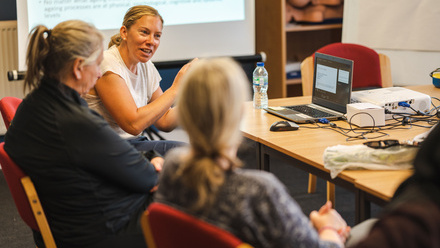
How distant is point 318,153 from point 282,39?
2.43 m

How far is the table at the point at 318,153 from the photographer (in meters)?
1.79

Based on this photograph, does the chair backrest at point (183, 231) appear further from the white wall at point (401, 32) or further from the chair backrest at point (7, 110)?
the white wall at point (401, 32)

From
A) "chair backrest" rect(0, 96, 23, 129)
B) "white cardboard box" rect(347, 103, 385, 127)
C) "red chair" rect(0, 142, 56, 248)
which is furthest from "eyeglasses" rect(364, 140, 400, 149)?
"chair backrest" rect(0, 96, 23, 129)

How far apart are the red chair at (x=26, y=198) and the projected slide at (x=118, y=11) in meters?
1.96

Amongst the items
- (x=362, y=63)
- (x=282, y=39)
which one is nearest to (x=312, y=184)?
(x=362, y=63)

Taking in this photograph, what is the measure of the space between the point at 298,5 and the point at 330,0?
0.27 metres

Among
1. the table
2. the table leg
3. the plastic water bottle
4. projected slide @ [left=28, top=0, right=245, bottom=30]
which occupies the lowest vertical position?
the table leg

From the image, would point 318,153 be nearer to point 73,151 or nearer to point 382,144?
point 382,144

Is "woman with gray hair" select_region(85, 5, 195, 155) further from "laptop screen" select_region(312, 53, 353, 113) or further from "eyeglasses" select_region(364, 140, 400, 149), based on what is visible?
"eyeglasses" select_region(364, 140, 400, 149)

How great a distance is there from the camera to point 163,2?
4.05 metres

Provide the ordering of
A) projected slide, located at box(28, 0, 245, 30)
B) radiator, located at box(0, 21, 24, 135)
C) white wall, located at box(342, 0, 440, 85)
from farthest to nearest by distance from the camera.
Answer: white wall, located at box(342, 0, 440, 85)
radiator, located at box(0, 21, 24, 135)
projected slide, located at box(28, 0, 245, 30)

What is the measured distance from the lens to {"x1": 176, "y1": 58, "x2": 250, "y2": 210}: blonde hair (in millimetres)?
1220

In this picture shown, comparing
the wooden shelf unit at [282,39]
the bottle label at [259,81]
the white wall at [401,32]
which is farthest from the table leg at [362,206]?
the wooden shelf unit at [282,39]

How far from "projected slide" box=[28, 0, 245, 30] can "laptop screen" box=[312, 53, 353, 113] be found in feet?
4.92
